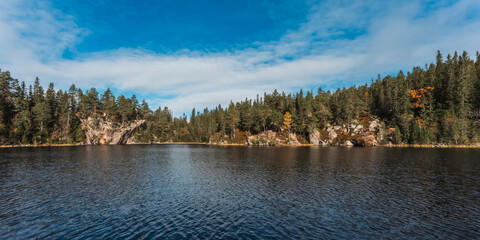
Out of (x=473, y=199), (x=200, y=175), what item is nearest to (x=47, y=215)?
(x=200, y=175)

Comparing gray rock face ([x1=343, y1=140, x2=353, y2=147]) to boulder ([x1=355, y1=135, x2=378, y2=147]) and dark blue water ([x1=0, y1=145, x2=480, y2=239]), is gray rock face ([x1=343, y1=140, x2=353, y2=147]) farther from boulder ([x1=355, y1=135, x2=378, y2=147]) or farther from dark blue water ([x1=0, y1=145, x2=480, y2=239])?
dark blue water ([x1=0, y1=145, x2=480, y2=239])

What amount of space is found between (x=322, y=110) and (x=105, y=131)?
547 ft

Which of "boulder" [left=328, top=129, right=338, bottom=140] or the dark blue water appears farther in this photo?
"boulder" [left=328, top=129, right=338, bottom=140]

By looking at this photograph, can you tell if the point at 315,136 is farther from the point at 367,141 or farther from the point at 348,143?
the point at 367,141

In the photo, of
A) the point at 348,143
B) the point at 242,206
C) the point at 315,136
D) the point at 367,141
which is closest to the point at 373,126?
the point at 367,141

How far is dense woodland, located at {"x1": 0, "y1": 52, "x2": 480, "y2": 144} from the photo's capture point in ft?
371

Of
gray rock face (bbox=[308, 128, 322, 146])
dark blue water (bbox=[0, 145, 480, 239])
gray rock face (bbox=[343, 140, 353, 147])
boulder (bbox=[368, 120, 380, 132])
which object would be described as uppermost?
boulder (bbox=[368, 120, 380, 132])

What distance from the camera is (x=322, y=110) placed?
15450 cm

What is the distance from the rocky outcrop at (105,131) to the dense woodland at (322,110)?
181 inches

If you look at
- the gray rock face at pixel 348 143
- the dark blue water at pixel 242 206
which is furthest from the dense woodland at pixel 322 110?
the dark blue water at pixel 242 206

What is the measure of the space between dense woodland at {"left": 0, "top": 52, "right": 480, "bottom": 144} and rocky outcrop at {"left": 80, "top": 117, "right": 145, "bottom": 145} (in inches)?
181

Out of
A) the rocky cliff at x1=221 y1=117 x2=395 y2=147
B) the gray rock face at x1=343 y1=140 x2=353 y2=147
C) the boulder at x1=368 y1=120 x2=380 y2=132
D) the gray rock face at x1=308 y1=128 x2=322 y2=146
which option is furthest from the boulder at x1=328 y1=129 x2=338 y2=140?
the boulder at x1=368 y1=120 x2=380 y2=132

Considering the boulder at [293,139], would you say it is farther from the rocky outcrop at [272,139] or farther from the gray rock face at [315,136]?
the gray rock face at [315,136]

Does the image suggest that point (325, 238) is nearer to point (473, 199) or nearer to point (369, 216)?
point (369, 216)
